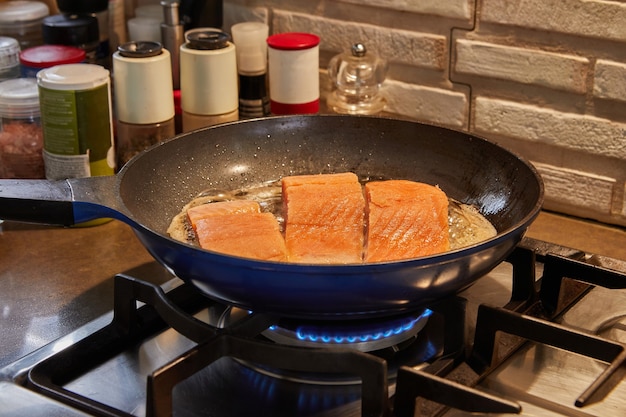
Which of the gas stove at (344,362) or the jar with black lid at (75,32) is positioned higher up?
the jar with black lid at (75,32)

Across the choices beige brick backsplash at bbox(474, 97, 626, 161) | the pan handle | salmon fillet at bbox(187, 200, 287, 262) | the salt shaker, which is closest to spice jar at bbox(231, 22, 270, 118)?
the salt shaker

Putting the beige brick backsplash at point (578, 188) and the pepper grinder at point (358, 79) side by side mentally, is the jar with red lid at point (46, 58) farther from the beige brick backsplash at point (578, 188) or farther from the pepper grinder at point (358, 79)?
the beige brick backsplash at point (578, 188)

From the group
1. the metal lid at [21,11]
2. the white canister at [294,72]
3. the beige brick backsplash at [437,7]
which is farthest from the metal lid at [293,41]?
the metal lid at [21,11]

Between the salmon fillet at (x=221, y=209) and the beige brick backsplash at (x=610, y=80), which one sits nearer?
the salmon fillet at (x=221, y=209)

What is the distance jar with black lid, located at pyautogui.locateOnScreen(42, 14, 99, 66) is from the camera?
1462 mm

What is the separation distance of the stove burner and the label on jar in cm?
51

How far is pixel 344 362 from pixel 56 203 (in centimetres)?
34

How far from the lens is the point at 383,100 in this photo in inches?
57.0

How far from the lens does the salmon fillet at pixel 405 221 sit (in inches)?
37.5

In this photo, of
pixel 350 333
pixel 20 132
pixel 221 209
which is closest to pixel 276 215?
pixel 221 209

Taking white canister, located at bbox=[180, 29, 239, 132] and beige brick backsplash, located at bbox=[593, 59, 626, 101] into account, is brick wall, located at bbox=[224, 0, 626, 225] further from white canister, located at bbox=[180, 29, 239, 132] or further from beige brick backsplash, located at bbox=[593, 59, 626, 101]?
white canister, located at bbox=[180, 29, 239, 132]

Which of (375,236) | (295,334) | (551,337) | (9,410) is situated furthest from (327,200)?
(9,410)

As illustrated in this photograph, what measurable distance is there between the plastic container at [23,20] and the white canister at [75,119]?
312 millimetres

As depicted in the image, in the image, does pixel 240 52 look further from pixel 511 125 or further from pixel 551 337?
pixel 551 337
